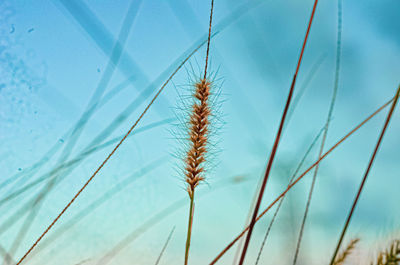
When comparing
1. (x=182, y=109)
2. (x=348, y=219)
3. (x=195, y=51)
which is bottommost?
(x=348, y=219)

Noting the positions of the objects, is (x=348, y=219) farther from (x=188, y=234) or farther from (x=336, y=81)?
(x=336, y=81)

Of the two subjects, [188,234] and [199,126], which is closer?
[188,234]

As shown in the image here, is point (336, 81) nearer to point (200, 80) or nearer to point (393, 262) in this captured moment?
point (200, 80)

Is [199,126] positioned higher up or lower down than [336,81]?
lower down

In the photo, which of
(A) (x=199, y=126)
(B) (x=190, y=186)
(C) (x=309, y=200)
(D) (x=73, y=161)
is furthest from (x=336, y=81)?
(D) (x=73, y=161)

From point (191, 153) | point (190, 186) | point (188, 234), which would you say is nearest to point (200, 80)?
point (191, 153)

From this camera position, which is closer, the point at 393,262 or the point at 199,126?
the point at 199,126

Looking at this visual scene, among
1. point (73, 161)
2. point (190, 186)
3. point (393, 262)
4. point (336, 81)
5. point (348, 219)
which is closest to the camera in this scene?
point (348, 219)

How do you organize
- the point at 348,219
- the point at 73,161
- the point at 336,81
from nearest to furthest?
the point at 348,219 → the point at 73,161 → the point at 336,81

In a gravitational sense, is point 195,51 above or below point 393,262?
above
